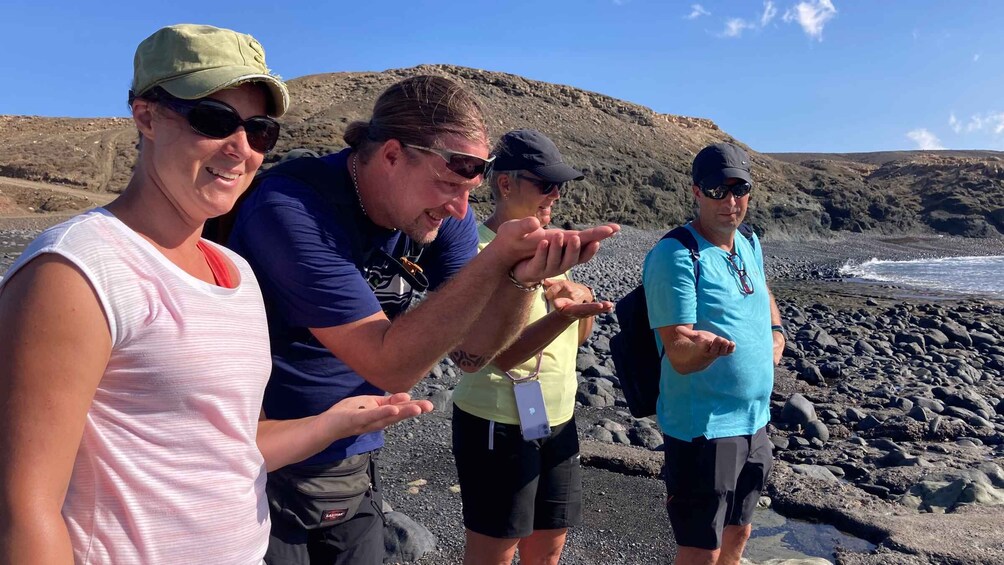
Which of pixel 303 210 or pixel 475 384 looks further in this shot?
pixel 475 384

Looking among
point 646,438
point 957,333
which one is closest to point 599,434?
point 646,438

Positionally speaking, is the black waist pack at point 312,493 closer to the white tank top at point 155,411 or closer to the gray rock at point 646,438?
the white tank top at point 155,411

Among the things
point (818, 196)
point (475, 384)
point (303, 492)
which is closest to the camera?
point (303, 492)

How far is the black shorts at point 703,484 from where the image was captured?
293 cm

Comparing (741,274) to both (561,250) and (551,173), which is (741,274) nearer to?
(551,173)

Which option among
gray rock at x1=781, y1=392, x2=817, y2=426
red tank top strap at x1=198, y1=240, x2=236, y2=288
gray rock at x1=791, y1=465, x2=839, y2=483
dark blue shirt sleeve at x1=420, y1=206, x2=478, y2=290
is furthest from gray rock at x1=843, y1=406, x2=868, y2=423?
red tank top strap at x1=198, y1=240, x2=236, y2=288

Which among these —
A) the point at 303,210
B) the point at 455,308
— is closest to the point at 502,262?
the point at 455,308

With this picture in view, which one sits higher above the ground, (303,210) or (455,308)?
Answer: (303,210)

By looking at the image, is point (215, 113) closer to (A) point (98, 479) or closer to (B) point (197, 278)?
(B) point (197, 278)

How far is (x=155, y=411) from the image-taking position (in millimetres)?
1270

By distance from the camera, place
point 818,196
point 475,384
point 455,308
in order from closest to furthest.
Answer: point 455,308, point 475,384, point 818,196

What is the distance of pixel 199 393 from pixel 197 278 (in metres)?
0.22

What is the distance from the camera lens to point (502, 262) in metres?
1.92

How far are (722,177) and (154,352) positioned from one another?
260 centimetres
